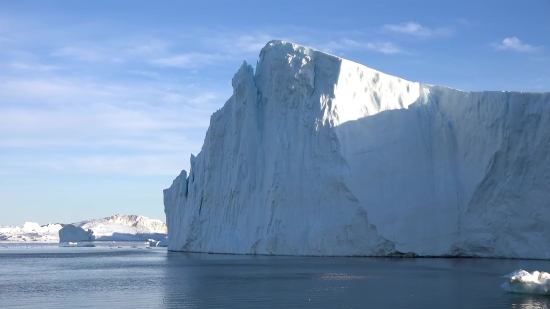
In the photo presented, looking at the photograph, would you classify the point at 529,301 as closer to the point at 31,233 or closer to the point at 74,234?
the point at 74,234

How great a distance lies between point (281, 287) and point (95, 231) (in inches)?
2680

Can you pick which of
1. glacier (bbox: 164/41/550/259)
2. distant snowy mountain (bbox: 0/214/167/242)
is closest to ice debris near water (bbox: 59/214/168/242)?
distant snowy mountain (bbox: 0/214/167/242)

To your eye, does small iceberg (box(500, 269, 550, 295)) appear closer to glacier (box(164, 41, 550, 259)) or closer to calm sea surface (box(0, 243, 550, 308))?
calm sea surface (box(0, 243, 550, 308))

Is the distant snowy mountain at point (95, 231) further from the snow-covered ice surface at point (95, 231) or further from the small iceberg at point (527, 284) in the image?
the small iceberg at point (527, 284)

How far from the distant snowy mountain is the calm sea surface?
140 feet

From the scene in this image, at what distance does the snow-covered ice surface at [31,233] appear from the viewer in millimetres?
86438

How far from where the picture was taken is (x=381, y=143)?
2402 cm

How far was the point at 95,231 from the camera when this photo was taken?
77.9 meters

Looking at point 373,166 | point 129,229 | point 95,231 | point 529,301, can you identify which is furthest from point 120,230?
point 529,301

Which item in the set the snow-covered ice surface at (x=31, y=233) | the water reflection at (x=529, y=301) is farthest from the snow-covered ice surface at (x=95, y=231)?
the water reflection at (x=529, y=301)

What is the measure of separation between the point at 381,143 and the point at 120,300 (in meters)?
14.1

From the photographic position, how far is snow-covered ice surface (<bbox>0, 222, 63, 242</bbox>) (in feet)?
284

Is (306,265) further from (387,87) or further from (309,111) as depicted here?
(387,87)

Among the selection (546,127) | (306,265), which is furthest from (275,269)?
(546,127)
